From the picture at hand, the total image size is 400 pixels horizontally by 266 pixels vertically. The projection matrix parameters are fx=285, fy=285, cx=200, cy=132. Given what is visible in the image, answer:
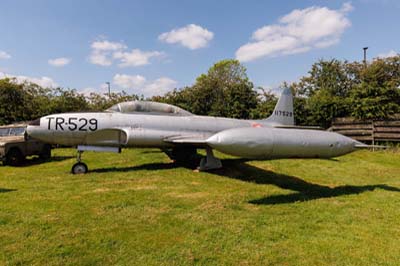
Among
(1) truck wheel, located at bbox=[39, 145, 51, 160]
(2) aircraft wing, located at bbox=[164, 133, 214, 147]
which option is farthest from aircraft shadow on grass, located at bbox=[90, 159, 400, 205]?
(1) truck wheel, located at bbox=[39, 145, 51, 160]

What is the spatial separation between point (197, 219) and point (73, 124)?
6.42 metres

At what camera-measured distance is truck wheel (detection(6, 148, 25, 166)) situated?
11.8 m

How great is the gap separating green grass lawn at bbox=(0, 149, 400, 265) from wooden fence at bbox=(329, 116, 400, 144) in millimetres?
7506

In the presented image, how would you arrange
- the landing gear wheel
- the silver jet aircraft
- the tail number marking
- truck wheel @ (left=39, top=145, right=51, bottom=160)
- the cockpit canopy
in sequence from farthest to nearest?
1. truck wheel @ (left=39, top=145, right=51, bottom=160)
2. the cockpit canopy
3. the tail number marking
4. the landing gear wheel
5. the silver jet aircraft

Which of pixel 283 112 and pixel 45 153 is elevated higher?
pixel 283 112

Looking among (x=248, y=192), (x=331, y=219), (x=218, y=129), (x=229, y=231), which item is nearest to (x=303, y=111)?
(x=218, y=129)

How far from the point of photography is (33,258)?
352 centimetres

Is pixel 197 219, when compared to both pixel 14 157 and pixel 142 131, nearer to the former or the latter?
pixel 142 131

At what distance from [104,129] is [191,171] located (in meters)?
3.31

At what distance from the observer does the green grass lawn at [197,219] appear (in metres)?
3.70

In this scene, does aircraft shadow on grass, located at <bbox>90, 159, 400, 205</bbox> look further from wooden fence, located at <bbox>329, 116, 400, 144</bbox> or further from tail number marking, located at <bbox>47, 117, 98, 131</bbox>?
wooden fence, located at <bbox>329, 116, 400, 144</bbox>

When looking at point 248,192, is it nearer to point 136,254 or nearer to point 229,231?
point 229,231

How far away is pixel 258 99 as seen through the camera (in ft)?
78.9

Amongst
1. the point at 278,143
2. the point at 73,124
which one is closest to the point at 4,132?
the point at 73,124
